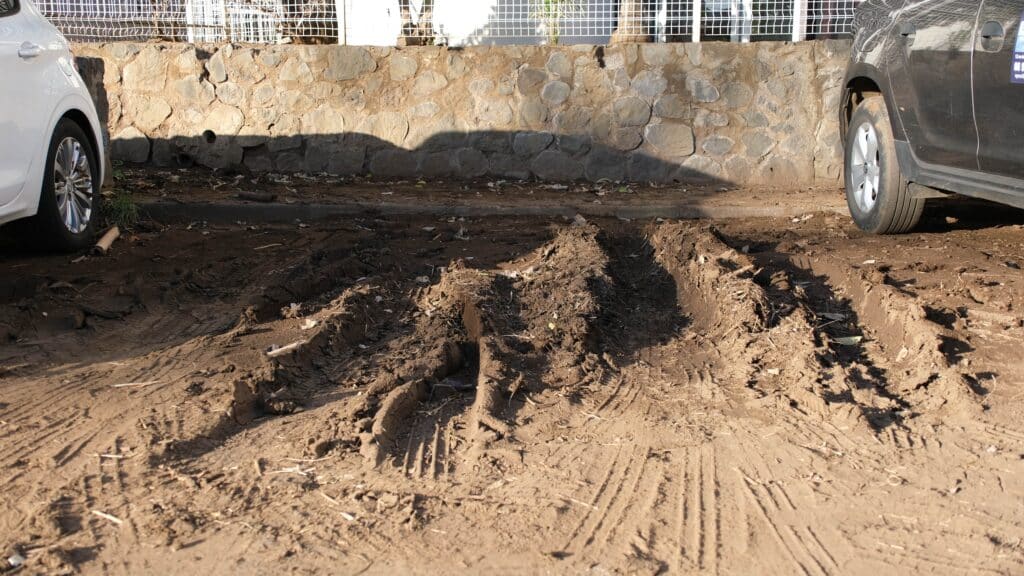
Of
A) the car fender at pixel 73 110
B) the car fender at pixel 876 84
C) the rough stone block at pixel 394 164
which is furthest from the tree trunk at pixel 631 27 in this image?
the car fender at pixel 73 110

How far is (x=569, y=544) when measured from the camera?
3.10 m

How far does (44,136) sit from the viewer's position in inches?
247

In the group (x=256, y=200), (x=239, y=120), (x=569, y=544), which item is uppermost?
→ (x=239, y=120)

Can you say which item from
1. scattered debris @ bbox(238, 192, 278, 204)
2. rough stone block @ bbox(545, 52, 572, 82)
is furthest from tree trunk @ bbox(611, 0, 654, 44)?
scattered debris @ bbox(238, 192, 278, 204)

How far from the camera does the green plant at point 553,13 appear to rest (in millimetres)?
10500

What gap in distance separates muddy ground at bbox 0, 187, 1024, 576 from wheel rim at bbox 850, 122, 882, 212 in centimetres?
57

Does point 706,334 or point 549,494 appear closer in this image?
point 549,494

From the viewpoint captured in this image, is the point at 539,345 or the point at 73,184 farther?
the point at 73,184

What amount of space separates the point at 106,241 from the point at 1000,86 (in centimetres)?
570

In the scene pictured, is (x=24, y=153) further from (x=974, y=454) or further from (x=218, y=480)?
(x=974, y=454)

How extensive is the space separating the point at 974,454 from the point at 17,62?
5426mm

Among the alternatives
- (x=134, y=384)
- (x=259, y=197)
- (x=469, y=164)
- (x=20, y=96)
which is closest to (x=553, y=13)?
(x=469, y=164)

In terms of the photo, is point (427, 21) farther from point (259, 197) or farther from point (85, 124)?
point (85, 124)

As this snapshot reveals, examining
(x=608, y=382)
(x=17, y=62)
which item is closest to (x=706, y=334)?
(x=608, y=382)
